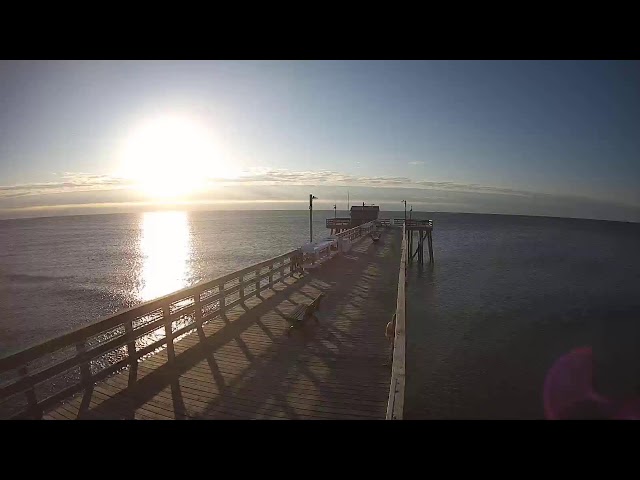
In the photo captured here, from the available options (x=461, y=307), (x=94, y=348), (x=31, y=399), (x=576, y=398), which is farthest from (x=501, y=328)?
(x=31, y=399)

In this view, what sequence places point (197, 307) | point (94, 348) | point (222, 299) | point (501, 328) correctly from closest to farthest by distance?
1. point (94, 348)
2. point (197, 307)
3. point (222, 299)
4. point (501, 328)

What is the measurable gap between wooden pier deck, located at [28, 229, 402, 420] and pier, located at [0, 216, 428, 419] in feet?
0.06

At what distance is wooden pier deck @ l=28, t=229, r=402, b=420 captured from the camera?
5.02m

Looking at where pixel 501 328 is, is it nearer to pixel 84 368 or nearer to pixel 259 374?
pixel 259 374

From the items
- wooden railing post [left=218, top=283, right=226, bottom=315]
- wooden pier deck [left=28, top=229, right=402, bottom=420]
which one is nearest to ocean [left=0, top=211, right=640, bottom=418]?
wooden pier deck [left=28, top=229, right=402, bottom=420]

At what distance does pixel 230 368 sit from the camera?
632cm

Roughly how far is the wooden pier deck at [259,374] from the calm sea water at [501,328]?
23.0 ft

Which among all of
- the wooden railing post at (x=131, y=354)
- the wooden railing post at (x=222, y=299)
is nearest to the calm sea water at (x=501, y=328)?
the wooden railing post at (x=222, y=299)

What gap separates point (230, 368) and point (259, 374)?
2.07 feet

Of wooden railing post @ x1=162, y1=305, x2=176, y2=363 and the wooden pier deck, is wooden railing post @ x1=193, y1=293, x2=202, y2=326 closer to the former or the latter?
the wooden pier deck

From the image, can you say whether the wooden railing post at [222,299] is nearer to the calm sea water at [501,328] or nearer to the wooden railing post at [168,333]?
the wooden railing post at [168,333]
